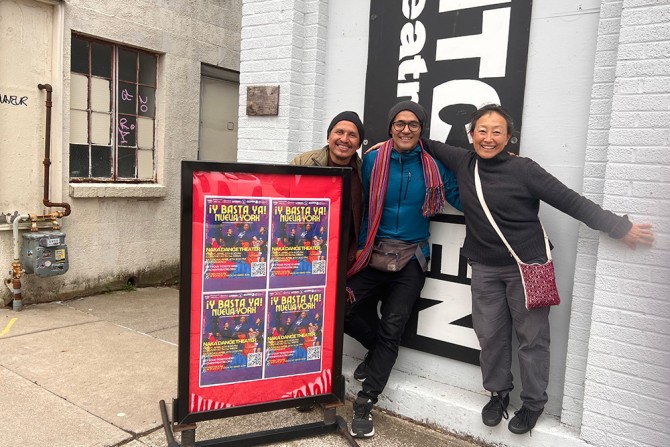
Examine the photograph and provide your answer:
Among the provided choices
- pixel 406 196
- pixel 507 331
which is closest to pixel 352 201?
pixel 406 196

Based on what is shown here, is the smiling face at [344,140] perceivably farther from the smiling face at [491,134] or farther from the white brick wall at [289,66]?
the white brick wall at [289,66]

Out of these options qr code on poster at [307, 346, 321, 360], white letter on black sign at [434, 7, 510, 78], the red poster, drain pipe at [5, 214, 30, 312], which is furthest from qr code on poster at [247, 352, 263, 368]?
drain pipe at [5, 214, 30, 312]

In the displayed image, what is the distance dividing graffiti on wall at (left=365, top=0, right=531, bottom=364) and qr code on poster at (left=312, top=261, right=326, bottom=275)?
0.90m

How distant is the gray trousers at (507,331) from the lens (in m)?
3.03

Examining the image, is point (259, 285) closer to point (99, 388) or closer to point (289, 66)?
point (99, 388)

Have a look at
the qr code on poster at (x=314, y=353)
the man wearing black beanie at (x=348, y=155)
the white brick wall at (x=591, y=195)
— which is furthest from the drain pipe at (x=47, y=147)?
the white brick wall at (x=591, y=195)

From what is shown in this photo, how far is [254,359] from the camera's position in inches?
116

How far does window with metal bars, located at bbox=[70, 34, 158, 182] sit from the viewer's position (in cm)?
600

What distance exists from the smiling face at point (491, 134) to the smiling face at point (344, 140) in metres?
0.70

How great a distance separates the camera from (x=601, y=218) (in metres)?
2.75

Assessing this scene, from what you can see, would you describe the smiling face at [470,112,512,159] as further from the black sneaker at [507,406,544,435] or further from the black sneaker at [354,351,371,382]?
the black sneaker at [354,351,371,382]

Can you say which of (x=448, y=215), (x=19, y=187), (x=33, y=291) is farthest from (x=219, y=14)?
(x=448, y=215)

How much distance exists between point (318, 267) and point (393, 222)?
0.61m

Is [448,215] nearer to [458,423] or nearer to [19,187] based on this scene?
[458,423]
